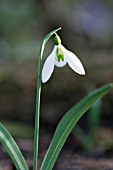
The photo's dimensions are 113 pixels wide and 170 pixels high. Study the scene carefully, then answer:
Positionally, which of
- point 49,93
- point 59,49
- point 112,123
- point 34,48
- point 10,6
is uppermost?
point 10,6

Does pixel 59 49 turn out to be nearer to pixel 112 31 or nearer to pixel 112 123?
pixel 112 123

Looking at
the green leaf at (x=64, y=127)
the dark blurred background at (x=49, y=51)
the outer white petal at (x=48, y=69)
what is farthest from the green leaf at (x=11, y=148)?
the dark blurred background at (x=49, y=51)

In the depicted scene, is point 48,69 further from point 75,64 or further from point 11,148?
point 11,148

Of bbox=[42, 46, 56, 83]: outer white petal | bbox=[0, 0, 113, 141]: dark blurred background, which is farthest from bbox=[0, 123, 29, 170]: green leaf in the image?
bbox=[0, 0, 113, 141]: dark blurred background

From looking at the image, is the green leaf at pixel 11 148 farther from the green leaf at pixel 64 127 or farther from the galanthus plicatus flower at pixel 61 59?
the galanthus plicatus flower at pixel 61 59

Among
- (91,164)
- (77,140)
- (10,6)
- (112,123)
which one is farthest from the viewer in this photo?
(10,6)

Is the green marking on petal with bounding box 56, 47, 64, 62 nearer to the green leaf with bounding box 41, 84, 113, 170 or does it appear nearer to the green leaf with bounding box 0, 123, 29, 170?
the green leaf with bounding box 41, 84, 113, 170

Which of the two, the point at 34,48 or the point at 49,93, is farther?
the point at 34,48

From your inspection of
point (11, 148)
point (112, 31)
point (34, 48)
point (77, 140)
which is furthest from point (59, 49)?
point (112, 31)
